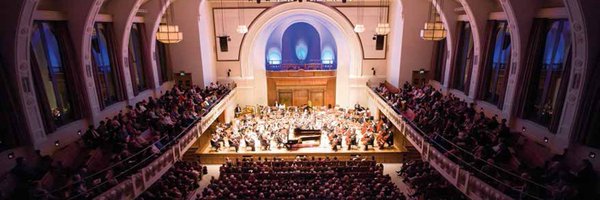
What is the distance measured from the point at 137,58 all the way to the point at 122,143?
24.1ft

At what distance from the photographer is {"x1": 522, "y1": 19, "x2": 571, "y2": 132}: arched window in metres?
8.96

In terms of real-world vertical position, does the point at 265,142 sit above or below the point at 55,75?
below

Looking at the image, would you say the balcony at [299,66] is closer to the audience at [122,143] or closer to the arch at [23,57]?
the audience at [122,143]

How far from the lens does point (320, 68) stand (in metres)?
21.1

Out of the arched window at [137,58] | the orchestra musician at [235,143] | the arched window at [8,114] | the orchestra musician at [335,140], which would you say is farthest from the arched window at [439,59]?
the arched window at [8,114]

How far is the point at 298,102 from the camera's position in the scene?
2162 centimetres

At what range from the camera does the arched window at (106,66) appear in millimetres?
12227

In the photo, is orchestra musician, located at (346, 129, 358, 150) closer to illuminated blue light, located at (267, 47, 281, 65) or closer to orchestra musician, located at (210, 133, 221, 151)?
orchestra musician, located at (210, 133, 221, 151)

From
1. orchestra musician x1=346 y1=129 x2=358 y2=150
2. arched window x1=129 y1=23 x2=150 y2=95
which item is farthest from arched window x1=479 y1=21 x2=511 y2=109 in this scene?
arched window x1=129 y1=23 x2=150 y2=95

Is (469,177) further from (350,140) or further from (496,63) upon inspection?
(350,140)

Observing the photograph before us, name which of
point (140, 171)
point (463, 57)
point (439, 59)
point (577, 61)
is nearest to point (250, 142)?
point (140, 171)

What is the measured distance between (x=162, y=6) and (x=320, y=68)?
32.3 feet

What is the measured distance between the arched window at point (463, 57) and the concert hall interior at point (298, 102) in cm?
7

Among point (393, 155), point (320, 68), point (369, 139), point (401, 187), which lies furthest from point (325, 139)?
point (320, 68)
